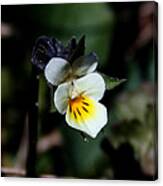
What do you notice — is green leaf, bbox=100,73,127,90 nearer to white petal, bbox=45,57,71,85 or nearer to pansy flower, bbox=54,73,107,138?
pansy flower, bbox=54,73,107,138

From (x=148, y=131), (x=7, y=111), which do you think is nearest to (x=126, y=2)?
(x=148, y=131)

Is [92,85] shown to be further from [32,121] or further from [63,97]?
[32,121]

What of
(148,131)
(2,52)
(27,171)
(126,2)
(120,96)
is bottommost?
(27,171)

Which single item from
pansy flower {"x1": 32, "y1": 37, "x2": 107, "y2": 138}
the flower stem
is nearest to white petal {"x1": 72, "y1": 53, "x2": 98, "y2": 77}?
pansy flower {"x1": 32, "y1": 37, "x2": 107, "y2": 138}

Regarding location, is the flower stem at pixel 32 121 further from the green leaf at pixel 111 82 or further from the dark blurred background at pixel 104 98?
the green leaf at pixel 111 82

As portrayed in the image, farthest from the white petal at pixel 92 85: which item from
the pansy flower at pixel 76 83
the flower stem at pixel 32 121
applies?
the flower stem at pixel 32 121

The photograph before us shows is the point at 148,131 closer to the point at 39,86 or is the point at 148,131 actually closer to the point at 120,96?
the point at 120,96

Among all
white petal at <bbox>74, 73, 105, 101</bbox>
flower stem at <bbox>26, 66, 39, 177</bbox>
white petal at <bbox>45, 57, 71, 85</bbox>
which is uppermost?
white petal at <bbox>45, 57, 71, 85</bbox>
